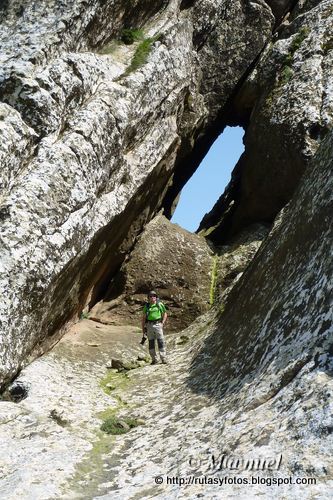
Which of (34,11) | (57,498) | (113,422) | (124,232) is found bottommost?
(57,498)

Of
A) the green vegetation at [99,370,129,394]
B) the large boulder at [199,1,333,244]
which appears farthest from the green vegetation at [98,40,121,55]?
the green vegetation at [99,370,129,394]

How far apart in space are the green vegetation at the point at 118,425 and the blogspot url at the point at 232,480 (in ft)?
10.1

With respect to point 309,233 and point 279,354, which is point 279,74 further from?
point 279,354

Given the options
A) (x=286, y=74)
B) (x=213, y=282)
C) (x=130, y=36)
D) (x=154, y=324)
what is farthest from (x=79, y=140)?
(x=286, y=74)

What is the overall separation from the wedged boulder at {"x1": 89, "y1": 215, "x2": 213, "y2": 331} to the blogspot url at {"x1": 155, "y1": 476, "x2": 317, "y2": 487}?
1379cm

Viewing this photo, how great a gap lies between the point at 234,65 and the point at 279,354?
986 inches

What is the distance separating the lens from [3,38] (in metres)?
21.8

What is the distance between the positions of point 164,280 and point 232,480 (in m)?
16.6

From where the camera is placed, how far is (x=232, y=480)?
877cm

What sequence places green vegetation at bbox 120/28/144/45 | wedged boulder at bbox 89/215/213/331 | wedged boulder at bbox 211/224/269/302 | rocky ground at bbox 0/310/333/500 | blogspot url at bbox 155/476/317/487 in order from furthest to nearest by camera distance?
green vegetation at bbox 120/28/144/45, wedged boulder at bbox 211/224/269/302, wedged boulder at bbox 89/215/213/331, rocky ground at bbox 0/310/333/500, blogspot url at bbox 155/476/317/487

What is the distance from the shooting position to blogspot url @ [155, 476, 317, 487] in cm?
811

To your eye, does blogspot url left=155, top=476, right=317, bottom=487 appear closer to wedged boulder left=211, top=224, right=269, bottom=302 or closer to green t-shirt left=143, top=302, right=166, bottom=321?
green t-shirt left=143, top=302, right=166, bottom=321

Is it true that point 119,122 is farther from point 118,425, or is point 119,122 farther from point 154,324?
point 118,425

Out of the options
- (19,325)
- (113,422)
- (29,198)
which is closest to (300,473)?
(113,422)
